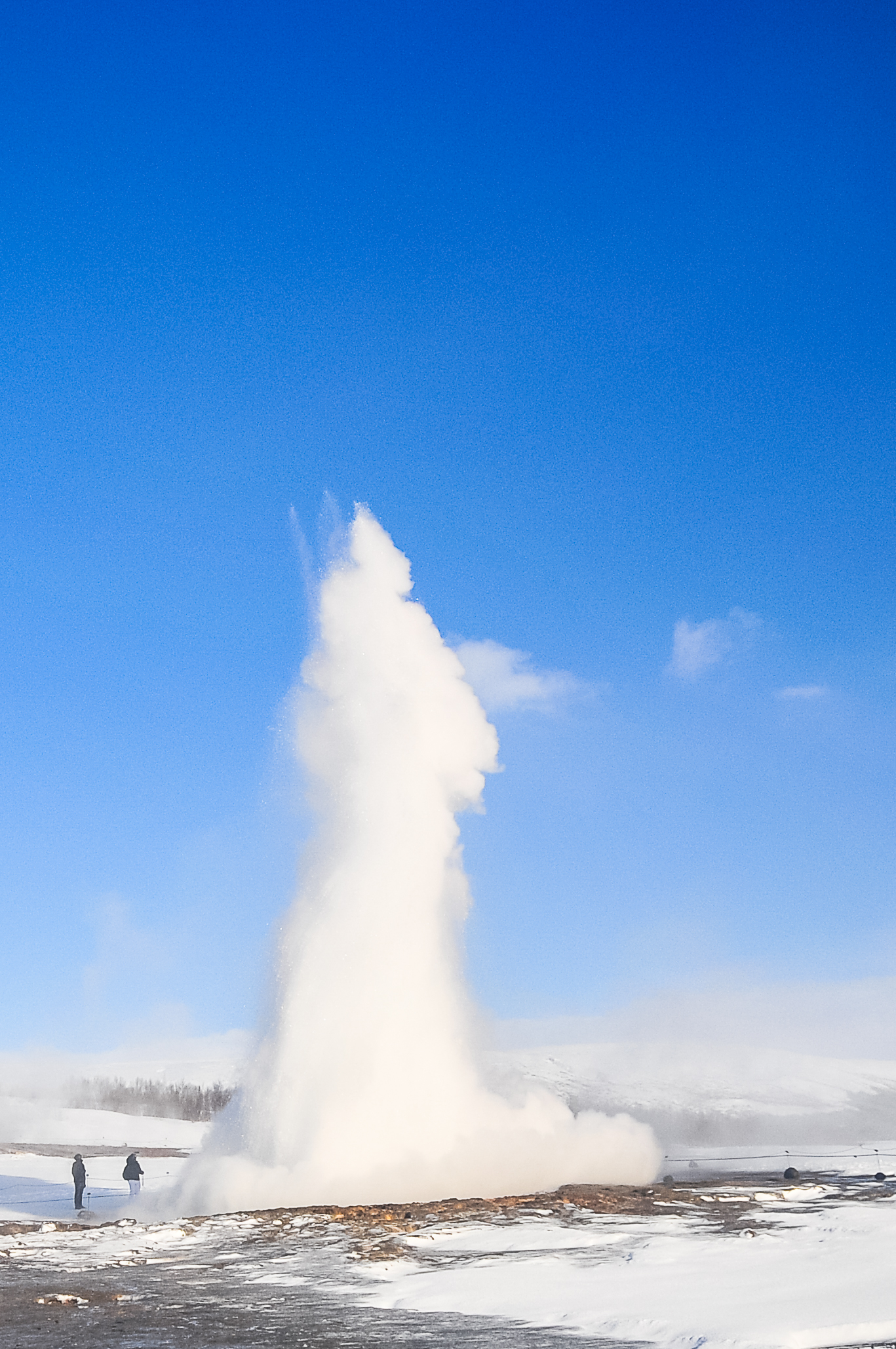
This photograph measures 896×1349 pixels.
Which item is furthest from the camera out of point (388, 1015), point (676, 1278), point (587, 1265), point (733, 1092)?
point (733, 1092)

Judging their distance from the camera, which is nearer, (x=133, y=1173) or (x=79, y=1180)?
(x=79, y=1180)

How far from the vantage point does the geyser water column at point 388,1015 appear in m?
26.2

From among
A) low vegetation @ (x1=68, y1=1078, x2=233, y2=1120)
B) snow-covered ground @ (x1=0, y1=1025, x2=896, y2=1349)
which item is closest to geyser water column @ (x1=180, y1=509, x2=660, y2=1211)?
snow-covered ground @ (x1=0, y1=1025, x2=896, y2=1349)

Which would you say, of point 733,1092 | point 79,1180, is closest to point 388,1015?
point 79,1180

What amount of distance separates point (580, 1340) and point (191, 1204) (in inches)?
713

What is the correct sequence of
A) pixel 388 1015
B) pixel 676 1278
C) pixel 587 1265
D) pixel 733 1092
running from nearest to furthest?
1. pixel 676 1278
2. pixel 587 1265
3. pixel 388 1015
4. pixel 733 1092

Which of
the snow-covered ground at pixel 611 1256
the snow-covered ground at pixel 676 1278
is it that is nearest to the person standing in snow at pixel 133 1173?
the snow-covered ground at pixel 611 1256

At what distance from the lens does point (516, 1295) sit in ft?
44.4

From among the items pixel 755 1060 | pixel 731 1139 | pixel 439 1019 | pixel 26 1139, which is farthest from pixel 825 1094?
pixel 439 1019

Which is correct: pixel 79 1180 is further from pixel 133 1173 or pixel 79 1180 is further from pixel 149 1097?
pixel 149 1097

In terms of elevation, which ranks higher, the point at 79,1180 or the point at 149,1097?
the point at 79,1180

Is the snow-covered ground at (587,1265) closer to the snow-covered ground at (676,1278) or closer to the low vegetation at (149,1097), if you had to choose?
the snow-covered ground at (676,1278)

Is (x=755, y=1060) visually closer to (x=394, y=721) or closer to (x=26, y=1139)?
(x=26, y=1139)

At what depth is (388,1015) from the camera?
28.1 meters
